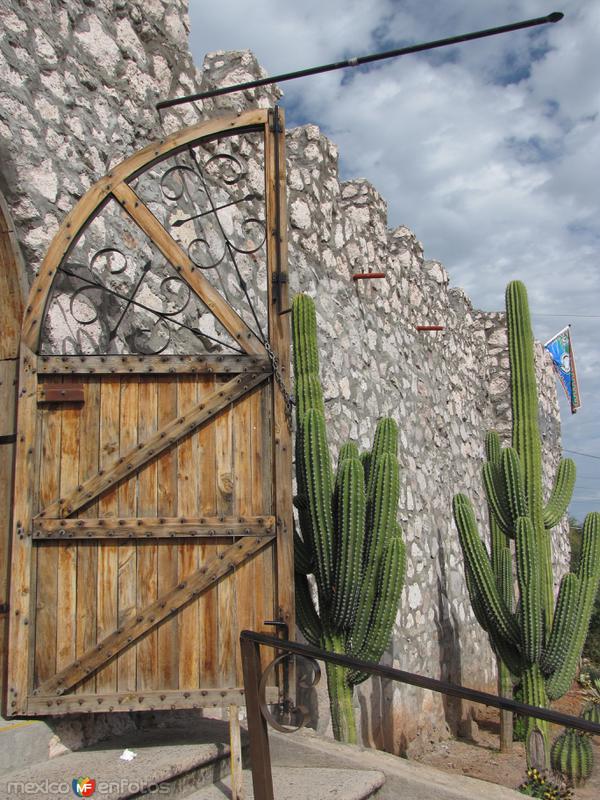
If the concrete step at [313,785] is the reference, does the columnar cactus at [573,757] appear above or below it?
below

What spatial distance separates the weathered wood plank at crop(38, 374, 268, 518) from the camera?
3.22m

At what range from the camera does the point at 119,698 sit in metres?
3.15

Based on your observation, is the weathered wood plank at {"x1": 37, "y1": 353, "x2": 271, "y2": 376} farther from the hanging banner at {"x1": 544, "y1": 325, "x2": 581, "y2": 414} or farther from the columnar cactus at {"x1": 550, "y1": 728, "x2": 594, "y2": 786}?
the hanging banner at {"x1": 544, "y1": 325, "x2": 581, "y2": 414}

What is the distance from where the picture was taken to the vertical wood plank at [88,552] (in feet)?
10.4

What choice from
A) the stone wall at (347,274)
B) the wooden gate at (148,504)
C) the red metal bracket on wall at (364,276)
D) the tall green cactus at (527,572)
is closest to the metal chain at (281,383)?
the wooden gate at (148,504)

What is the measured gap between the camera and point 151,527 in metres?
3.24

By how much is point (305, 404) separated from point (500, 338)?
21.6ft

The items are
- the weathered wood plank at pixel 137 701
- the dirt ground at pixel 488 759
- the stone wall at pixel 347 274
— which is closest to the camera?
the weathered wood plank at pixel 137 701

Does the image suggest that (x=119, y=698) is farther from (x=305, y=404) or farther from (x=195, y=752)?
(x=305, y=404)

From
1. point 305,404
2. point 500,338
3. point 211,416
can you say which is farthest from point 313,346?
point 500,338

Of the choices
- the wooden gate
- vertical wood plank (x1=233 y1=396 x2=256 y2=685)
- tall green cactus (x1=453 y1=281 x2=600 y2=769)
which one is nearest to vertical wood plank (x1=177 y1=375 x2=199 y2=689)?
the wooden gate

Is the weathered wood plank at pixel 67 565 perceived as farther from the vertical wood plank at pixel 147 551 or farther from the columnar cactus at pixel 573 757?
the columnar cactus at pixel 573 757

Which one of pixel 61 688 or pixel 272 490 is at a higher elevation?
pixel 272 490

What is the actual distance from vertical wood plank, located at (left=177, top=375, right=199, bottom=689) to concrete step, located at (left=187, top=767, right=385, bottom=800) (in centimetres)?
42
